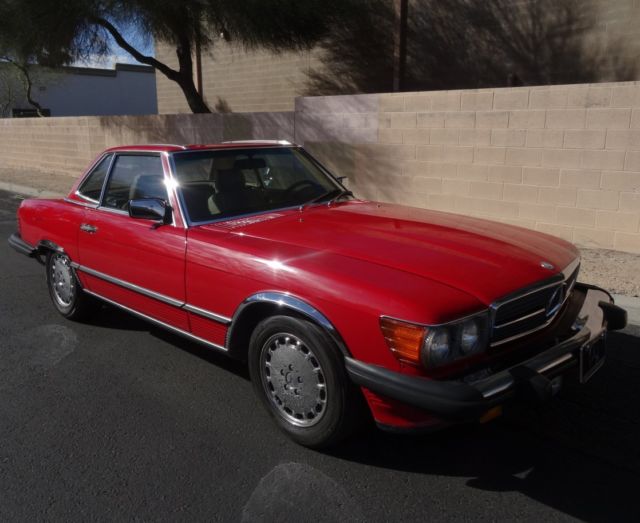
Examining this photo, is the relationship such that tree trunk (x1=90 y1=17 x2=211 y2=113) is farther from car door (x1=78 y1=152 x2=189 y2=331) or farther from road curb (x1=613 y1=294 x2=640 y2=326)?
road curb (x1=613 y1=294 x2=640 y2=326)

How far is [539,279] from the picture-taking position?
116 inches

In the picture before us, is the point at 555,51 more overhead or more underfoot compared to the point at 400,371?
more overhead

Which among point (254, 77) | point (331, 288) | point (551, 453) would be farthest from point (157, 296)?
point (254, 77)

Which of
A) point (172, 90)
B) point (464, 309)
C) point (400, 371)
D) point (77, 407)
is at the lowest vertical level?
point (77, 407)

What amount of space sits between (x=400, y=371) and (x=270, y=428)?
1.09 m

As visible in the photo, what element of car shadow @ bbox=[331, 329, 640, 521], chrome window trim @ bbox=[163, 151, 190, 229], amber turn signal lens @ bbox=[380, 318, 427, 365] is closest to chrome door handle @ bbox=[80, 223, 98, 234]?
chrome window trim @ bbox=[163, 151, 190, 229]

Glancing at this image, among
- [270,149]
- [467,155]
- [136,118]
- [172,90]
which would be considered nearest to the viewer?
[270,149]

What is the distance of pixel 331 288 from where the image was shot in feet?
9.06

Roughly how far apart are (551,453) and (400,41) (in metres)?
12.6

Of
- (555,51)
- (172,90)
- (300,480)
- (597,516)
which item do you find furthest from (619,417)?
(172,90)

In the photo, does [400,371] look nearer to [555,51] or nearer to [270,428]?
[270,428]

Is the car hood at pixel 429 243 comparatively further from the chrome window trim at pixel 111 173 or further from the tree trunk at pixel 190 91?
the tree trunk at pixel 190 91

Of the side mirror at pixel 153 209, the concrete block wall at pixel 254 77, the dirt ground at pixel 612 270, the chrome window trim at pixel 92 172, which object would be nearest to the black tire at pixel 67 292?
the chrome window trim at pixel 92 172

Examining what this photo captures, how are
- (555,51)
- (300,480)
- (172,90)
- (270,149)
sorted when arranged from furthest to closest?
(172,90) → (555,51) → (270,149) → (300,480)
